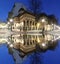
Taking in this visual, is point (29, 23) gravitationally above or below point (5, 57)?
above

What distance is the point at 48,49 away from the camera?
4836 mm

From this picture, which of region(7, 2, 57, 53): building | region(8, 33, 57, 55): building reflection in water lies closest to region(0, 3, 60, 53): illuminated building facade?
region(7, 2, 57, 53): building

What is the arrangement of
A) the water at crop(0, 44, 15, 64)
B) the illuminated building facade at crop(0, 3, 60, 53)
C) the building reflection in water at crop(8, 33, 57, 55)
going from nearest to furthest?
the water at crop(0, 44, 15, 64)
the building reflection in water at crop(8, 33, 57, 55)
the illuminated building facade at crop(0, 3, 60, 53)

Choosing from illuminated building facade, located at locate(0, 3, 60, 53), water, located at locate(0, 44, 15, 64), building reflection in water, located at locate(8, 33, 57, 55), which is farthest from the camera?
illuminated building facade, located at locate(0, 3, 60, 53)

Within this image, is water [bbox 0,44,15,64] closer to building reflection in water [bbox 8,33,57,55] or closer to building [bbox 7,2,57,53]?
building reflection in water [bbox 8,33,57,55]

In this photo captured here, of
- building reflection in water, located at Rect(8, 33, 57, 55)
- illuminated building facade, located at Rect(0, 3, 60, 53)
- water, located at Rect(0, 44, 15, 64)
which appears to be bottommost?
water, located at Rect(0, 44, 15, 64)

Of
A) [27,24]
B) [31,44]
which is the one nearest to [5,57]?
[31,44]

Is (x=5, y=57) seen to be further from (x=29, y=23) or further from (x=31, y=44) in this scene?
(x=29, y=23)

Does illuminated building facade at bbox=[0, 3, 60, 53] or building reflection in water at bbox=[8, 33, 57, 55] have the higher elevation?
illuminated building facade at bbox=[0, 3, 60, 53]

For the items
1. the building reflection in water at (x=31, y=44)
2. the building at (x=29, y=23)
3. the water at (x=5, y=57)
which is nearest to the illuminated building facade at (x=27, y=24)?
the building at (x=29, y=23)

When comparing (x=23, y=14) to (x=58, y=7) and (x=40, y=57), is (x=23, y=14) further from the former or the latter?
(x=40, y=57)

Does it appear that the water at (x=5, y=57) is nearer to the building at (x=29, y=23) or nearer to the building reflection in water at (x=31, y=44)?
the building reflection in water at (x=31, y=44)

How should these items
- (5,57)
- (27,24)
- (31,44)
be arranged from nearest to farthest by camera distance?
(5,57), (31,44), (27,24)

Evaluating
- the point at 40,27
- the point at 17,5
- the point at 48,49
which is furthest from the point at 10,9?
the point at 48,49
